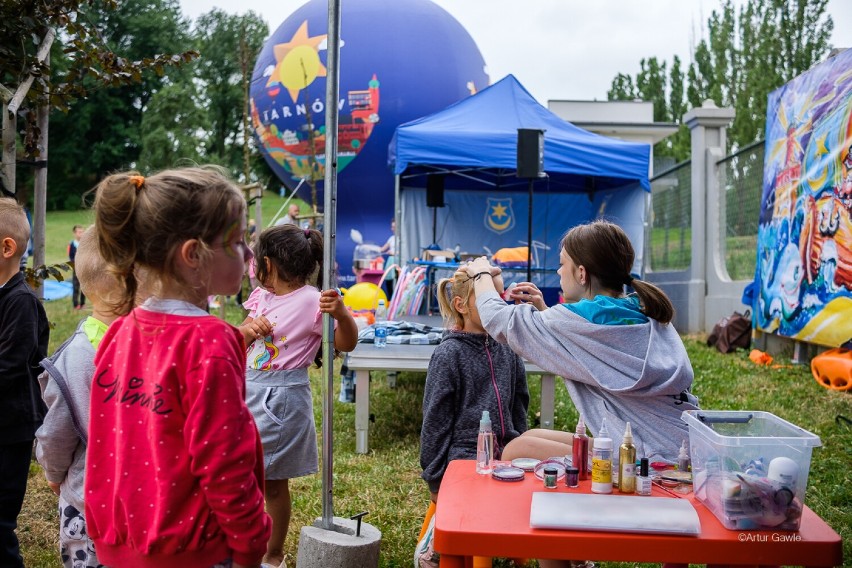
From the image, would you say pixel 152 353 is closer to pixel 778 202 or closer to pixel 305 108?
pixel 778 202

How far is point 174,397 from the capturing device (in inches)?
62.8

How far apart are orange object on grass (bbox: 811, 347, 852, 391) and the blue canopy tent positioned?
14.9ft

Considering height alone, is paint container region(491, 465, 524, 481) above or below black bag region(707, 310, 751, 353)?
above

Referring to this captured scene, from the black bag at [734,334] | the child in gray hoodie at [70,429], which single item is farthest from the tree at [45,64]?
the black bag at [734,334]

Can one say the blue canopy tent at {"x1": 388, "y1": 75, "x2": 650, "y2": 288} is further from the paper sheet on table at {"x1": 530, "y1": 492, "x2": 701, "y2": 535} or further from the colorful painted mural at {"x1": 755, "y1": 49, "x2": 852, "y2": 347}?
the paper sheet on table at {"x1": 530, "y1": 492, "x2": 701, "y2": 535}

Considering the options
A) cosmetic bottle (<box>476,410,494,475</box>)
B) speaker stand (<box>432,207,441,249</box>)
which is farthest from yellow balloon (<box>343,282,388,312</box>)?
cosmetic bottle (<box>476,410,494,475</box>)

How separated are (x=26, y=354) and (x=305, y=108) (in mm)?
13299

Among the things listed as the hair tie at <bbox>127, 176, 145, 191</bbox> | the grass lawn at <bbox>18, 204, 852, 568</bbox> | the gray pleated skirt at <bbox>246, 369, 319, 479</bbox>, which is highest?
the hair tie at <bbox>127, 176, 145, 191</bbox>

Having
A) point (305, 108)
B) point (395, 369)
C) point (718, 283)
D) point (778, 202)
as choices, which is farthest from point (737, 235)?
point (305, 108)

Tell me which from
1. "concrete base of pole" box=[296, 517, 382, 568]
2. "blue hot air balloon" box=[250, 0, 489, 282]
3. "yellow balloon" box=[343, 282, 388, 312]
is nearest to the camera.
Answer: "concrete base of pole" box=[296, 517, 382, 568]

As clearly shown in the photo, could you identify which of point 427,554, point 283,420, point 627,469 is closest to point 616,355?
point 627,469

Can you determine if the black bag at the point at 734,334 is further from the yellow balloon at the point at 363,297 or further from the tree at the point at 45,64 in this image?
the tree at the point at 45,64

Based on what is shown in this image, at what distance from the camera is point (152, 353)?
5.38 ft

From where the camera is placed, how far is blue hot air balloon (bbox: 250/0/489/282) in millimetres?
15453
